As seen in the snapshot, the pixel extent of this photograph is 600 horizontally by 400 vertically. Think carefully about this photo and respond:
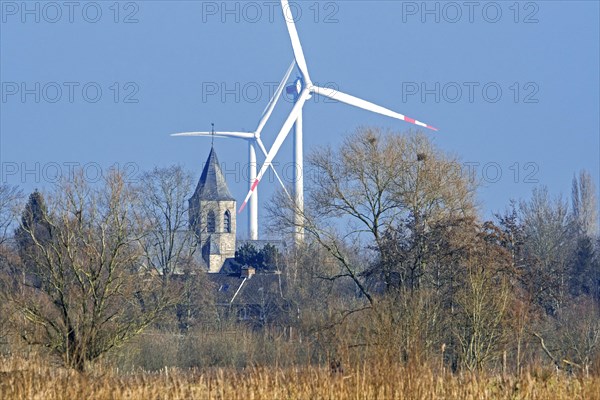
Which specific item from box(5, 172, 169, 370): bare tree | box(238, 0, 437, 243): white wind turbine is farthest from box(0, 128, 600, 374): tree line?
box(238, 0, 437, 243): white wind turbine

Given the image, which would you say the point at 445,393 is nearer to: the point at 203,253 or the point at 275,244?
the point at 275,244

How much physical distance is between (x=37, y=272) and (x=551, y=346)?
55.2 feet

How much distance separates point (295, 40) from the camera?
61.8 meters

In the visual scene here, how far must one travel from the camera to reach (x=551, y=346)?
38.4m

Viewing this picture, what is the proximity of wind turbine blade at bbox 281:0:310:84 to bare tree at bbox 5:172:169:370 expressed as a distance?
740 inches

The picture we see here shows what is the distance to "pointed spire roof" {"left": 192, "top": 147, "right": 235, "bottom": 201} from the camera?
344ft

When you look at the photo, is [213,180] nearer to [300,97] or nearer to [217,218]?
[217,218]

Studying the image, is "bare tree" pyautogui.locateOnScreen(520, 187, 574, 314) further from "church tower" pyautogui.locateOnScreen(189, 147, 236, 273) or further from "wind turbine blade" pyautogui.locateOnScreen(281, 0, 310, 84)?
"church tower" pyautogui.locateOnScreen(189, 147, 236, 273)

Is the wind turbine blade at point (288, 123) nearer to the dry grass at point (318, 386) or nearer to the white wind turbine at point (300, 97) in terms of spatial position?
the white wind turbine at point (300, 97)

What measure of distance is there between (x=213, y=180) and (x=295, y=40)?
45.5m

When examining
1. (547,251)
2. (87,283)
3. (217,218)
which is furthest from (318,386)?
(217,218)

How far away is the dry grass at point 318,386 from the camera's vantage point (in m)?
14.7

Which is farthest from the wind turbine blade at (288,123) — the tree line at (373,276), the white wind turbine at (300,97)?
the tree line at (373,276)

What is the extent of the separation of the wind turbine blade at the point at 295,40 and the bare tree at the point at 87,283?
61.7ft
